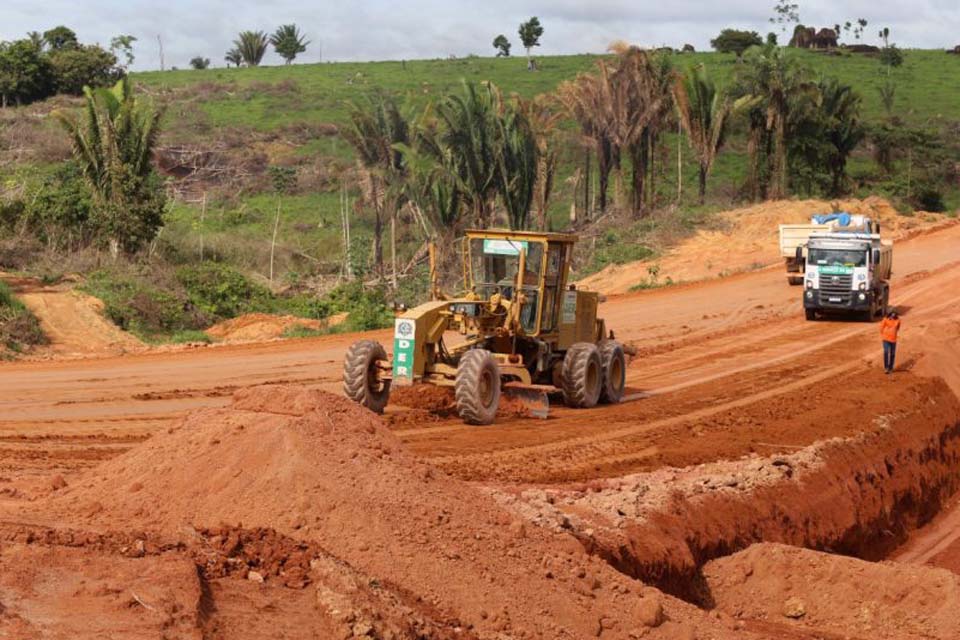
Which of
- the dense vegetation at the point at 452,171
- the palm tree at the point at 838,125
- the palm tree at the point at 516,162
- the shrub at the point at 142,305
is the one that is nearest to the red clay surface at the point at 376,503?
the shrub at the point at 142,305

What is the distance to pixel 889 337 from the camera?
23.4m

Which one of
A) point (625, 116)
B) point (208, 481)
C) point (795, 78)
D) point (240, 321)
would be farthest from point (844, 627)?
point (795, 78)

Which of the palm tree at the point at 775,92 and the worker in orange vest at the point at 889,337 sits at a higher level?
the palm tree at the point at 775,92

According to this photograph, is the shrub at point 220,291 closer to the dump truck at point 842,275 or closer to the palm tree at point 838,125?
the dump truck at point 842,275

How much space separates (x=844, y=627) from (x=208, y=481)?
5.97 metres

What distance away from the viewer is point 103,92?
36.1 meters

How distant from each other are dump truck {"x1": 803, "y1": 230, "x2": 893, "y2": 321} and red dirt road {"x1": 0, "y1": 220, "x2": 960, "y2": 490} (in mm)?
651

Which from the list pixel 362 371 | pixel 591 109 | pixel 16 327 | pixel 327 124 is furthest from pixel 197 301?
pixel 327 124

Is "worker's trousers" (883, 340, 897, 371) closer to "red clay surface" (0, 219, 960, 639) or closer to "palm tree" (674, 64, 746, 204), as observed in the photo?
"red clay surface" (0, 219, 960, 639)

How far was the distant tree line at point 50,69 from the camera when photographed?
70.9m

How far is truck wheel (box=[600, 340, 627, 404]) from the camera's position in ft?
63.0

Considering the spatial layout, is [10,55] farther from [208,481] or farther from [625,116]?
[208,481]

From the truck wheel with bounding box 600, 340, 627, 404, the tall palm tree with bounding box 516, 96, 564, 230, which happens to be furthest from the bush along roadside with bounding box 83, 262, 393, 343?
the tall palm tree with bounding box 516, 96, 564, 230

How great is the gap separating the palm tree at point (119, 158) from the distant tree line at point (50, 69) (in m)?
35.0
